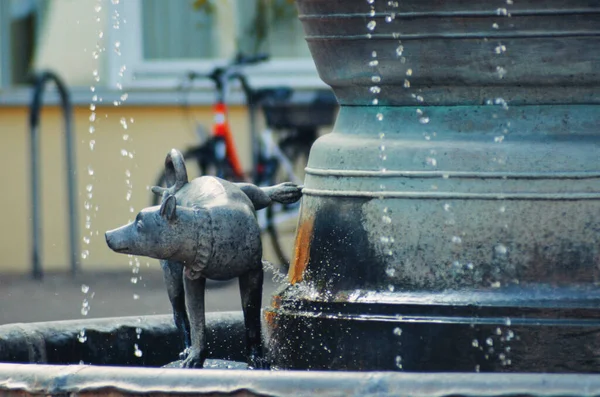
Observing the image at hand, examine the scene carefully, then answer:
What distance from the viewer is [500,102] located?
9.93 ft

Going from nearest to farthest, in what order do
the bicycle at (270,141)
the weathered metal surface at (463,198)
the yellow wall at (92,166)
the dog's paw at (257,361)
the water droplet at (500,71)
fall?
the weathered metal surface at (463,198) < the water droplet at (500,71) < the dog's paw at (257,361) < the bicycle at (270,141) < the yellow wall at (92,166)

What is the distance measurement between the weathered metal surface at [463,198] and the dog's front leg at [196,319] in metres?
0.18

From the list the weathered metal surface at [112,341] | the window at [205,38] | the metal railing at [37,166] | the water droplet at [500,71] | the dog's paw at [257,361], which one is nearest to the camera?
the water droplet at [500,71]

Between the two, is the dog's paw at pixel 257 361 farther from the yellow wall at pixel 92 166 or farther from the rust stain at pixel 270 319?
the yellow wall at pixel 92 166

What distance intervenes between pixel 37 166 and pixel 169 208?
834 centimetres

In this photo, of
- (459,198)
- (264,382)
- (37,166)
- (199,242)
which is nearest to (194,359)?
(199,242)

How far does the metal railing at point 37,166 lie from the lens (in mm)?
10836

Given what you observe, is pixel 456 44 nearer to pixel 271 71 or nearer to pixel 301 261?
pixel 301 261

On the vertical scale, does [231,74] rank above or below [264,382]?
below

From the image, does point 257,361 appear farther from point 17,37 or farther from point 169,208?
point 17,37

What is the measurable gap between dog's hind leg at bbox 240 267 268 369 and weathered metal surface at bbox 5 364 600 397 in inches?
28.7

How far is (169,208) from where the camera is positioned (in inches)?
117

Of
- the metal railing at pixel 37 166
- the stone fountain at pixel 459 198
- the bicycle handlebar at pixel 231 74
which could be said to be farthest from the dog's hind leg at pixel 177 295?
the metal railing at pixel 37 166

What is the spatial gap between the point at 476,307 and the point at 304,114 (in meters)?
7.84
